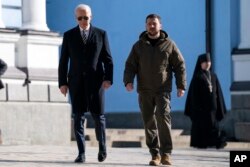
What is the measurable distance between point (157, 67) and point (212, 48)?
1225cm

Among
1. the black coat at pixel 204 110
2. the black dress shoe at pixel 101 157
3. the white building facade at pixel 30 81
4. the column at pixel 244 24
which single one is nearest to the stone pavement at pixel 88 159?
the black dress shoe at pixel 101 157

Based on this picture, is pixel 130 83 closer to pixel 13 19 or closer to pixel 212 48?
pixel 13 19

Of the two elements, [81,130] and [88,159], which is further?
[88,159]

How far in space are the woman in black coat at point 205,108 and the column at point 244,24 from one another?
4.05m

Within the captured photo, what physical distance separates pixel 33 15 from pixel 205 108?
327 cm

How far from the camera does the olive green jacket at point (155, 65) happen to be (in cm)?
1396

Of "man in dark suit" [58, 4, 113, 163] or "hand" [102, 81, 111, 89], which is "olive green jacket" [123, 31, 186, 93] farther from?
"man in dark suit" [58, 4, 113, 163]

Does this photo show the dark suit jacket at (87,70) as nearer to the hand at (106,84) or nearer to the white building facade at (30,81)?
the hand at (106,84)

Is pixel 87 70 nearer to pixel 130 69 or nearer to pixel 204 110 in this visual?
pixel 130 69

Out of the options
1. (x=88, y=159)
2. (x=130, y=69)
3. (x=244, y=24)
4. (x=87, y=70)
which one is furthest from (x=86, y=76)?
(x=244, y=24)

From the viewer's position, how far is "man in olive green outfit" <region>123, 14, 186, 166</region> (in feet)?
45.8

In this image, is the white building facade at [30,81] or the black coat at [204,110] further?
the black coat at [204,110]

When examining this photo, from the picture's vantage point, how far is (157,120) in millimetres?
14016

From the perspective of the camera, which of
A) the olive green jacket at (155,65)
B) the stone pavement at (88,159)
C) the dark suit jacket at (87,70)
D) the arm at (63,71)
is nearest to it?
the stone pavement at (88,159)
